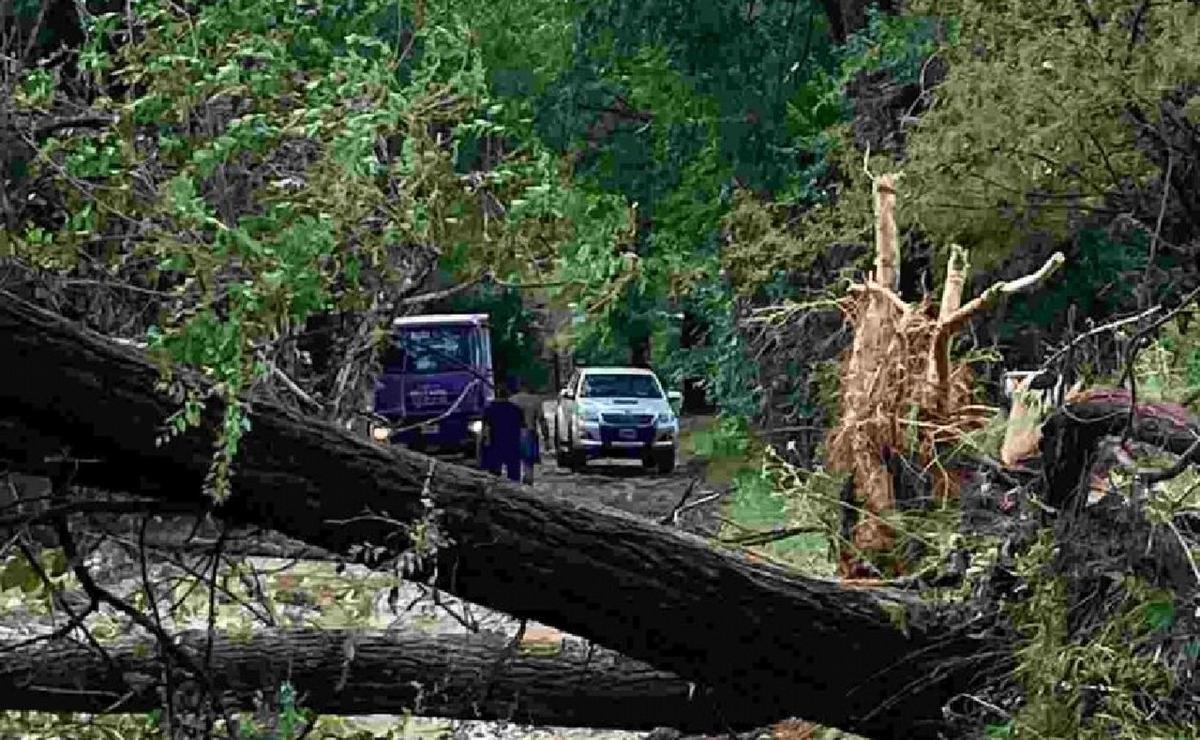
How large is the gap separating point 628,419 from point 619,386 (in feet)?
3.85

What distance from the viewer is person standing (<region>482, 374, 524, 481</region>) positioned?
1534 centimetres

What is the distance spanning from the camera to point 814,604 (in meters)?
6.18

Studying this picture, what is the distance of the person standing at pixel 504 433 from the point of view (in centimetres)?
1534

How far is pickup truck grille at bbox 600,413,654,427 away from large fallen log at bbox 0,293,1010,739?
80.1ft

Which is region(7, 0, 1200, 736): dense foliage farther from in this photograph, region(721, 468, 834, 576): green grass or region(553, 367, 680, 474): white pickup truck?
region(553, 367, 680, 474): white pickup truck

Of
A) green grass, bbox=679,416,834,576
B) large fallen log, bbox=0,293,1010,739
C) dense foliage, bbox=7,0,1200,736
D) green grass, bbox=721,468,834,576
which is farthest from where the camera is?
green grass, bbox=679,416,834,576

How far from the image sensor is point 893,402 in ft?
27.2

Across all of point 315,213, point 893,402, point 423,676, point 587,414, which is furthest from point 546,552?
point 587,414

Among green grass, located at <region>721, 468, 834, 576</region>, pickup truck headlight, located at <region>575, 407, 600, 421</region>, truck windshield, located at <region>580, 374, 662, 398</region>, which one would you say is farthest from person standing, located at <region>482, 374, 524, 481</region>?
truck windshield, located at <region>580, 374, 662, 398</region>

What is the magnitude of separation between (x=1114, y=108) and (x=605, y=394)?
1645 cm

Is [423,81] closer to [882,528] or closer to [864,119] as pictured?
[882,528]

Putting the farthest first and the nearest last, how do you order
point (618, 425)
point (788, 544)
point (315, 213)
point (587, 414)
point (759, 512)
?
point (587, 414) → point (618, 425) → point (759, 512) → point (788, 544) → point (315, 213)

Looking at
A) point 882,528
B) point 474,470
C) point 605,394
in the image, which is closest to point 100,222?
point 474,470

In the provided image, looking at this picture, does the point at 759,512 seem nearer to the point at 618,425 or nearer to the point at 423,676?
the point at 423,676
